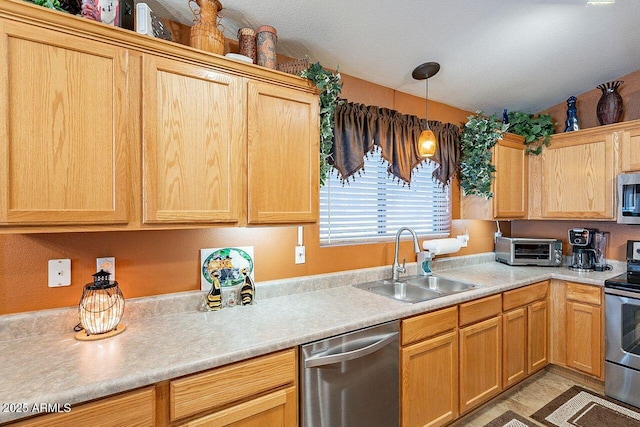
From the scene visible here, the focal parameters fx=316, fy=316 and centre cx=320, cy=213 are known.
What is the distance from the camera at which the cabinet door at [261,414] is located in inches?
46.8

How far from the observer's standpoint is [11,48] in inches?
43.6

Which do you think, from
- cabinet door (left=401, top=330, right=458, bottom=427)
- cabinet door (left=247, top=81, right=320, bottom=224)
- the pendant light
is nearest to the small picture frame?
cabinet door (left=247, top=81, right=320, bottom=224)

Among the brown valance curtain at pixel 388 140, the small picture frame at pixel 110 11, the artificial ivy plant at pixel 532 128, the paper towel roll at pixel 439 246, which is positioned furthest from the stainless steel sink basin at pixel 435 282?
A: the small picture frame at pixel 110 11

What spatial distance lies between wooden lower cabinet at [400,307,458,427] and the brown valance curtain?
1100mm

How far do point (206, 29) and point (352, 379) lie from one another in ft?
6.06

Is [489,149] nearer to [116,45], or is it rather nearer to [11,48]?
[116,45]

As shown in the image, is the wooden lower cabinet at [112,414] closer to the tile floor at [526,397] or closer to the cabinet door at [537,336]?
the tile floor at [526,397]

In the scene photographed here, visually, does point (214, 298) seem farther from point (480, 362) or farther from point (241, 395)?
point (480, 362)

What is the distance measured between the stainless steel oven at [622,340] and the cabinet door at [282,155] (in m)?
2.33

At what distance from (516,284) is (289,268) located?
1.71 meters

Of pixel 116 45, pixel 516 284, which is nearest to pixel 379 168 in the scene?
pixel 516 284

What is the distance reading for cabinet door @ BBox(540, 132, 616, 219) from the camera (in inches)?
106

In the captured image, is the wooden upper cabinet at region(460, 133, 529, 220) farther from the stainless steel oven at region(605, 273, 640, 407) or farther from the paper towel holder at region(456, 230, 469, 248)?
the stainless steel oven at region(605, 273, 640, 407)

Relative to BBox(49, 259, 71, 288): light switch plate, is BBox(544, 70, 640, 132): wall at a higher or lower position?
higher
